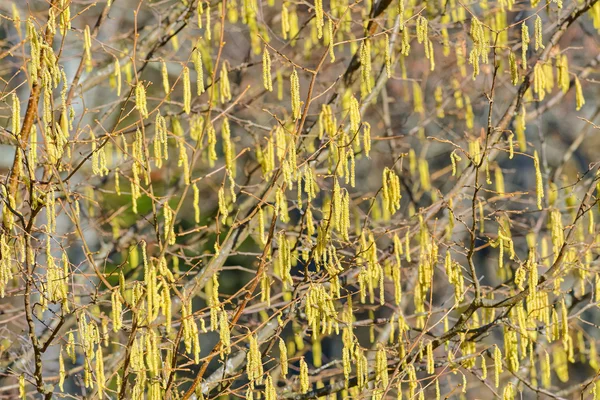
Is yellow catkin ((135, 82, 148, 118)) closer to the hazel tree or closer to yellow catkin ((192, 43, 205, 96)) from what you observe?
the hazel tree

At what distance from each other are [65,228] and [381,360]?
3.82m

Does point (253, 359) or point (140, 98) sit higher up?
point (140, 98)

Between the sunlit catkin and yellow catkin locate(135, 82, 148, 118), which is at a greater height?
yellow catkin locate(135, 82, 148, 118)

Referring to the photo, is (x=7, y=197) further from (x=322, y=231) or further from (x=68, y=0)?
(x=322, y=231)

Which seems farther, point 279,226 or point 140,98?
point 279,226

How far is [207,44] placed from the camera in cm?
568

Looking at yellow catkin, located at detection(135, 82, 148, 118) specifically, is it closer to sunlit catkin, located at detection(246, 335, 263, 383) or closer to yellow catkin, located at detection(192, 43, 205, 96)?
yellow catkin, located at detection(192, 43, 205, 96)

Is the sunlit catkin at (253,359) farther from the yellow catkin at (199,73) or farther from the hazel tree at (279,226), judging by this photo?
the yellow catkin at (199,73)

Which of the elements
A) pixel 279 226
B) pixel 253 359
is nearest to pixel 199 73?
pixel 253 359

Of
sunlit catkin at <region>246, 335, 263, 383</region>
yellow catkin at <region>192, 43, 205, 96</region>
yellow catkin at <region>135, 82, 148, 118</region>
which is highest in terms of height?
yellow catkin at <region>192, 43, 205, 96</region>

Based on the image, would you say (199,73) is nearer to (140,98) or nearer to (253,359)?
(140,98)

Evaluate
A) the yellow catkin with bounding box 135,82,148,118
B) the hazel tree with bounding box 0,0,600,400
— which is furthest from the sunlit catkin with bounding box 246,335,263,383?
the yellow catkin with bounding box 135,82,148,118

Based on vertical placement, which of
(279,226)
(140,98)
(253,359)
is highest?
(140,98)

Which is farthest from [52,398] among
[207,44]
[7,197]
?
[207,44]
